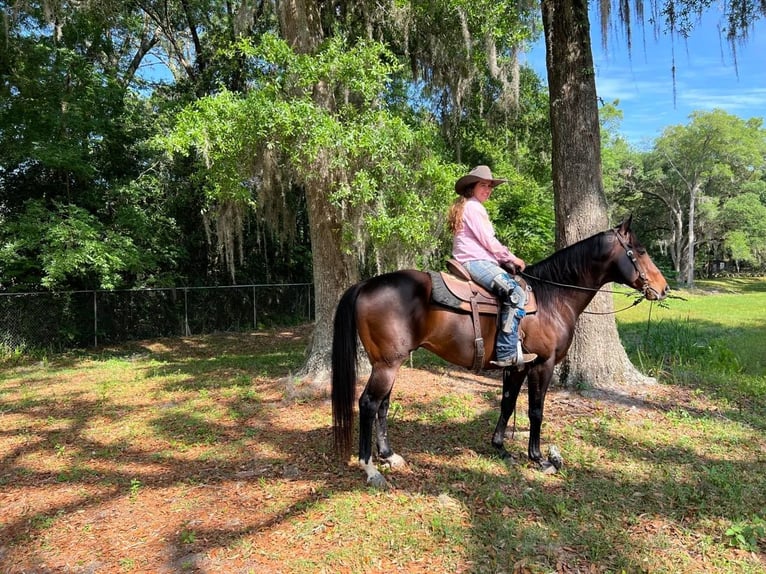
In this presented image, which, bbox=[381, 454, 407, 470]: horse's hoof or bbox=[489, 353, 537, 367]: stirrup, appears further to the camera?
bbox=[381, 454, 407, 470]: horse's hoof

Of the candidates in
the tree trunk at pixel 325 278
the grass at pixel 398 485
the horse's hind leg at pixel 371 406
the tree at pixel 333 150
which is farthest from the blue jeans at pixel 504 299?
the tree trunk at pixel 325 278

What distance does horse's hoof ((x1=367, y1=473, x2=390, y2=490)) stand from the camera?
10.8 feet

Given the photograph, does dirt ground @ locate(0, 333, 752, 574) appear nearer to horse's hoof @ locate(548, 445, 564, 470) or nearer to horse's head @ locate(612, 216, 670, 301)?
horse's hoof @ locate(548, 445, 564, 470)

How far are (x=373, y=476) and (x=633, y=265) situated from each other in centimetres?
261

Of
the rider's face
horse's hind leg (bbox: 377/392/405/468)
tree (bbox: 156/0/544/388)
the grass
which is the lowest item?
the grass

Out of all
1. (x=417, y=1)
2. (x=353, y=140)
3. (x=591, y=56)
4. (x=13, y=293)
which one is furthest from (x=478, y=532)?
(x=13, y=293)

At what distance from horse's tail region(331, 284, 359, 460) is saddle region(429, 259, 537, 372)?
640 millimetres

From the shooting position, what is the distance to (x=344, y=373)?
3457 millimetres

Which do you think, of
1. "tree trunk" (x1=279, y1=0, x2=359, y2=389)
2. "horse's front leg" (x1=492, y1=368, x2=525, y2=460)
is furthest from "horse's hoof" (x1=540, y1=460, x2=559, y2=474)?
"tree trunk" (x1=279, y1=0, x2=359, y2=389)

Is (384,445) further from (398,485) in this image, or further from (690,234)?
(690,234)

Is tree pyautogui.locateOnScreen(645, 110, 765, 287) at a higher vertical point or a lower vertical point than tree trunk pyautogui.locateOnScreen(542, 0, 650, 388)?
higher

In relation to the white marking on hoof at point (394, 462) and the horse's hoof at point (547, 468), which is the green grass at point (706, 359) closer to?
the horse's hoof at point (547, 468)

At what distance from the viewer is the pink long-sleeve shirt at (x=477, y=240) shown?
11.4 ft

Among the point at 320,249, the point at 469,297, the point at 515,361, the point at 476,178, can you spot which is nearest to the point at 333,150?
the point at 320,249
